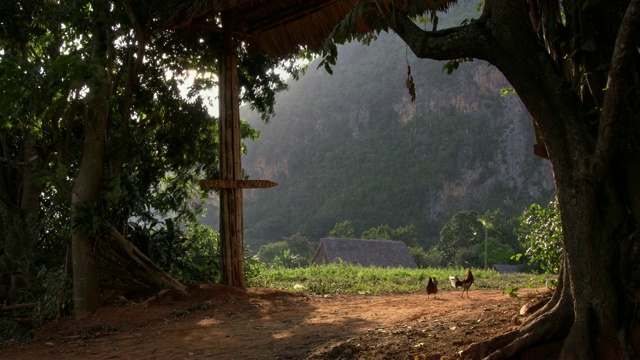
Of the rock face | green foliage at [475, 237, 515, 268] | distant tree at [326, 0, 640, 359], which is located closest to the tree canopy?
A: distant tree at [326, 0, 640, 359]

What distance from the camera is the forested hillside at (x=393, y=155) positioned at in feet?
201

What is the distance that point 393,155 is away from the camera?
218 feet

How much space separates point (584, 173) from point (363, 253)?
75.5ft

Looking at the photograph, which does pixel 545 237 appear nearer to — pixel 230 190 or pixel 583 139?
pixel 583 139

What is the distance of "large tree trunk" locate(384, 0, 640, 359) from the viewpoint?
10.5ft

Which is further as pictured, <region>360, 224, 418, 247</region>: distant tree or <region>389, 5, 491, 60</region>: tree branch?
<region>360, 224, 418, 247</region>: distant tree

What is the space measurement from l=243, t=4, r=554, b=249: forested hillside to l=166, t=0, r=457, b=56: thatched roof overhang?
45571 mm

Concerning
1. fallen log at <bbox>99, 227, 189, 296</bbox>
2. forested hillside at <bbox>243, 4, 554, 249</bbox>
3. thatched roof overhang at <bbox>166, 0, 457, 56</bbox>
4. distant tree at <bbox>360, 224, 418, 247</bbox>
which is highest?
forested hillside at <bbox>243, 4, 554, 249</bbox>

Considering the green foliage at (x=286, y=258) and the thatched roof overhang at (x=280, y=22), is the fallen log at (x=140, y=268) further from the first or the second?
the green foliage at (x=286, y=258)

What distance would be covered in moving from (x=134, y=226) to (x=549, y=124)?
6158 mm

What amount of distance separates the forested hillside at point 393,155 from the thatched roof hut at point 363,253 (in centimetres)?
2684

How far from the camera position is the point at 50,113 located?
6.44 metres

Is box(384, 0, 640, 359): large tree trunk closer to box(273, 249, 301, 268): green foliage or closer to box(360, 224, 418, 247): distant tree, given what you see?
box(273, 249, 301, 268): green foliage

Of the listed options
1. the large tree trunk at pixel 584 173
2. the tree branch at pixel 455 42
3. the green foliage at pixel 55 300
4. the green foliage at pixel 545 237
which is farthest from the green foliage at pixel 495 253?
the tree branch at pixel 455 42
